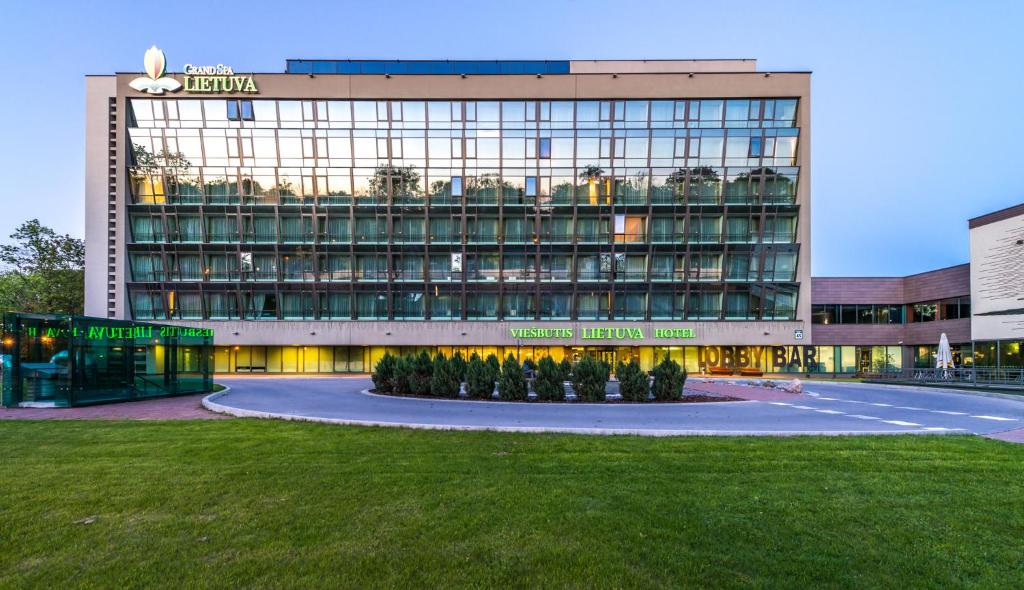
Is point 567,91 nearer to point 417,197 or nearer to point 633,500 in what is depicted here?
point 417,197

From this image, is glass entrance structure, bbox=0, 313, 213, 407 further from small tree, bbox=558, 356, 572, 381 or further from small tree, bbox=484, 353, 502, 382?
small tree, bbox=558, 356, 572, 381

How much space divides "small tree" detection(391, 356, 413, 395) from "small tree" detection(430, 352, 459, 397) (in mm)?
1368

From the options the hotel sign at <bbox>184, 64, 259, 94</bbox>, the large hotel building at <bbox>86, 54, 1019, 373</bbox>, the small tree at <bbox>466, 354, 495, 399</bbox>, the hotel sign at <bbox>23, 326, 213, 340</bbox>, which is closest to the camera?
the hotel sign at <bbox>23, 326, 213, 340</bbox>

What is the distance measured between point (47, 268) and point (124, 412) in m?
38.7

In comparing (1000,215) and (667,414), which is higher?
(1000,215)

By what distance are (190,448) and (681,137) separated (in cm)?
3857

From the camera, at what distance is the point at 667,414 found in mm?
15570

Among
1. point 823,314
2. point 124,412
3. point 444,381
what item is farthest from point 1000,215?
point 124,412

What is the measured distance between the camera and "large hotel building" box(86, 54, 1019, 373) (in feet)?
128

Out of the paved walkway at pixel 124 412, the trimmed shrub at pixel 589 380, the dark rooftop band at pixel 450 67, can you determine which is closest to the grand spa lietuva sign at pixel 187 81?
the dark rooftop band at pixel 450 67

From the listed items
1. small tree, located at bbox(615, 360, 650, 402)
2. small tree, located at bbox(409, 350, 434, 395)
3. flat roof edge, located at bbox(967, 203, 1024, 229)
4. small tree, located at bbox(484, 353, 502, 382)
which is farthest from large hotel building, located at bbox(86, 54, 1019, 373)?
small tree, located at bbox(615, 360, 650, 402)

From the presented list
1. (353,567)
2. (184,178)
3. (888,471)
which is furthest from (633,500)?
(184,178)

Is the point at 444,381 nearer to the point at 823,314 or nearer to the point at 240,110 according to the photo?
the point at 240,110

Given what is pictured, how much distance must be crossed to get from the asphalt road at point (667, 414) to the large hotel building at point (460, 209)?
18212mm
